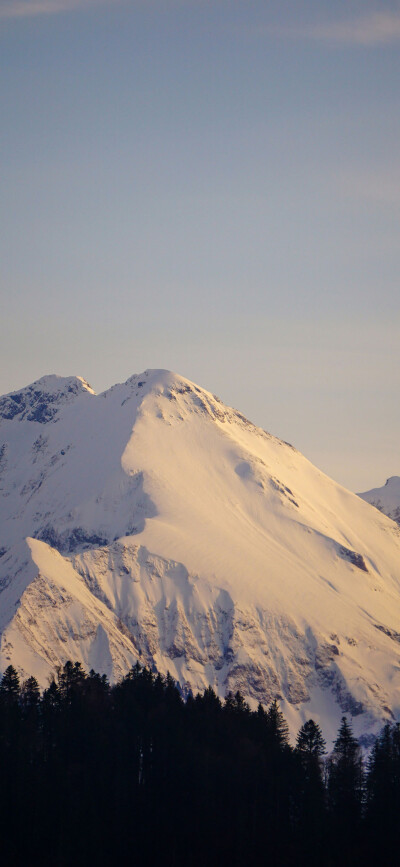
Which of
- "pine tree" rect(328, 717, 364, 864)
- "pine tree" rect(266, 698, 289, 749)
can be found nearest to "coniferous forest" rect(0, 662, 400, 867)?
"pine tree" rect(328, 717, 364, 864)

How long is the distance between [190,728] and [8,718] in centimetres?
1977

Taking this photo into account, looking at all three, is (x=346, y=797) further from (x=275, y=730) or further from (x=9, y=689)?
(x=9, y=689)

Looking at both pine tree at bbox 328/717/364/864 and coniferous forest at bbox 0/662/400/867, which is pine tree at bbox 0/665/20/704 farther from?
pine tree at bbox 328/717/364/864

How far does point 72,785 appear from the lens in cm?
14950

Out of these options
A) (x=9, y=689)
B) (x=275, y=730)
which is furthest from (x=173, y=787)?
(x=9, y=689)

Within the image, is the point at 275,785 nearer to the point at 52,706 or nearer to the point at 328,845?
the point at 328,845

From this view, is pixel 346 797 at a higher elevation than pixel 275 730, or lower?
lower

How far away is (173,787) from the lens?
504 ft

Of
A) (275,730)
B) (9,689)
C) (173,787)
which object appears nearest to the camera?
(173,787)

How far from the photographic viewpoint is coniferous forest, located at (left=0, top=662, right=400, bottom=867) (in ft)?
468

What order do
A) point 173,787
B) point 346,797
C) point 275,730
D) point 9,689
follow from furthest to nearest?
point 9,689
point 275,730
point 173,787
point 346,797

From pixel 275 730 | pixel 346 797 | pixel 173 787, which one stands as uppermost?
pixel 275 730

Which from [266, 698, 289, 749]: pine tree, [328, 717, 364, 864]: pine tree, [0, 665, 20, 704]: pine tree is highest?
[0, 665, 20, 704]: pine tree

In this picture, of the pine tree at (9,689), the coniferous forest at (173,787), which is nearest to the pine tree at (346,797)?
the coniferous forest at (173,787)
